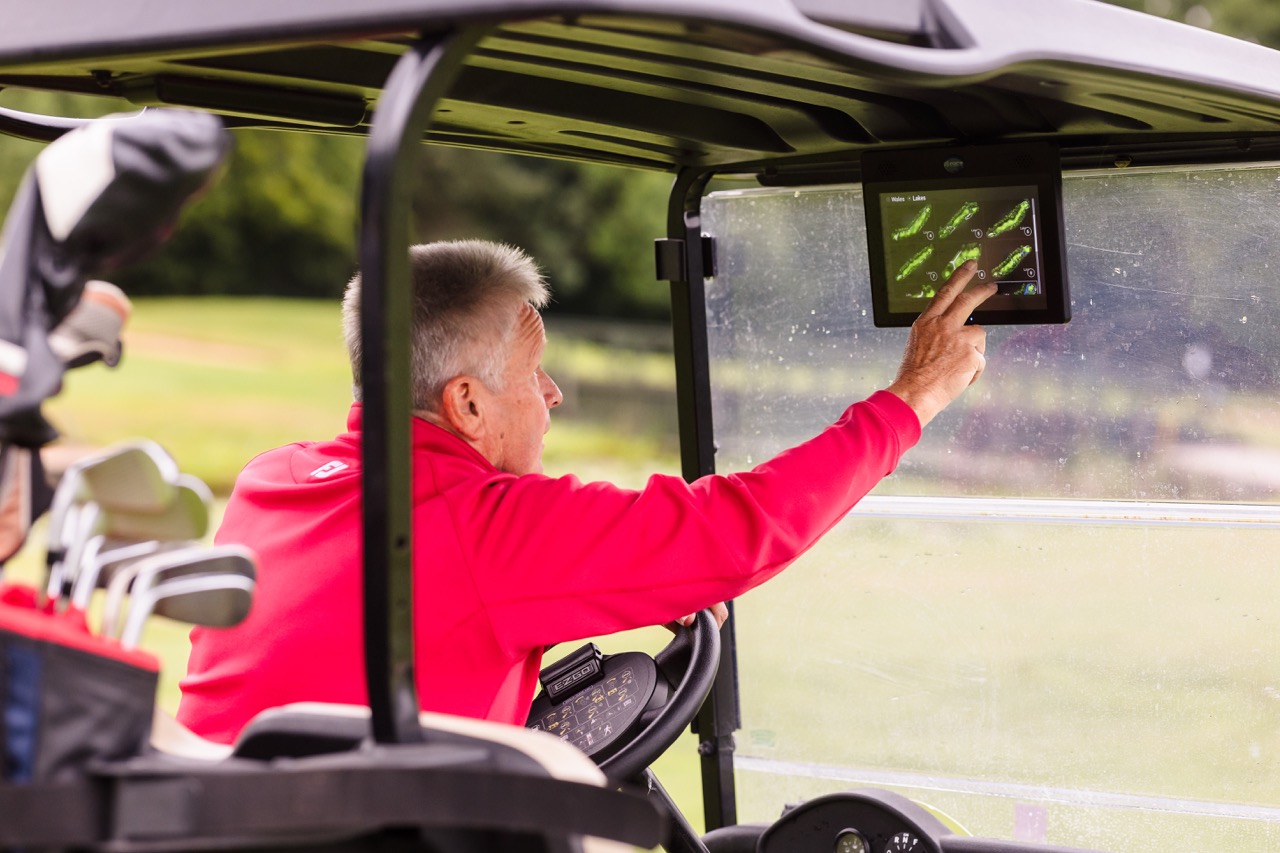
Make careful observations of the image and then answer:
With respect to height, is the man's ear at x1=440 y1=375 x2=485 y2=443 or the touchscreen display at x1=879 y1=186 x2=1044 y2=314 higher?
the touchscreen display at x1=879 y1=186 x2=1044 y2=314

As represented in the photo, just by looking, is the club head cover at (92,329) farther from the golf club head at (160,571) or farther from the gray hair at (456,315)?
the gray hair at (456,315)

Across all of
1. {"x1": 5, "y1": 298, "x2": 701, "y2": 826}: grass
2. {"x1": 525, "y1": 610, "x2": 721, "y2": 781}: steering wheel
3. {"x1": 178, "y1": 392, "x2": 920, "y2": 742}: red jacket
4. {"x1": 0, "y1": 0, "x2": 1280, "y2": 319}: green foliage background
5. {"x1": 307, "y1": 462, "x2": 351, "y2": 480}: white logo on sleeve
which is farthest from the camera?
{"x1": 0, "y1": 0, "x2": 1280, "y2": 319}: green foliage background

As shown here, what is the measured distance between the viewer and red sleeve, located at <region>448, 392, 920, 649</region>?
2125mm

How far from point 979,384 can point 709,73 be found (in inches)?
39.8

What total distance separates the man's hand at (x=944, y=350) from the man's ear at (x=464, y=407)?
0.69m

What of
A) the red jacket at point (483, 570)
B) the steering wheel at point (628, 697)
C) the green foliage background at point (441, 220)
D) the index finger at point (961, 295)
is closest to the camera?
the red jacket at point (483, 570)

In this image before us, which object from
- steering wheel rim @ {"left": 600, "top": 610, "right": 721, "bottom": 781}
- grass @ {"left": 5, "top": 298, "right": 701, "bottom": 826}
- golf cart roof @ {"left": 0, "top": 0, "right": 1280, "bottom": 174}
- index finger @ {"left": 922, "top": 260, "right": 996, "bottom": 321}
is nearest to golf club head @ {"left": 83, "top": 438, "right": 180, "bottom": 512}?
golf cart roof @ {"left": 0, "top": 0, "right": 1280, "bottom": 174}

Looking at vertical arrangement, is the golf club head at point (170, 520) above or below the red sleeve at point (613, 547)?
above

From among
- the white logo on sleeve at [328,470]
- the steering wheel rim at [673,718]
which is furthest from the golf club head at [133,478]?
the steering wheel rim at [673,718]

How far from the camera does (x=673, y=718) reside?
2.59 meters

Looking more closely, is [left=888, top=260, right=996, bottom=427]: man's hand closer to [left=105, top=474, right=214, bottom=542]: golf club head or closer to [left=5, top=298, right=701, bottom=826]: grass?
[left=105, top=474, right=214, bottom=542]: golf club head

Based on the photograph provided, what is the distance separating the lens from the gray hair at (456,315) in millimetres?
2369

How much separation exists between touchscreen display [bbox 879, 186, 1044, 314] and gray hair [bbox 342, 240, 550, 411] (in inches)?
26.4

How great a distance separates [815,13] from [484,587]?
3.25 ft
